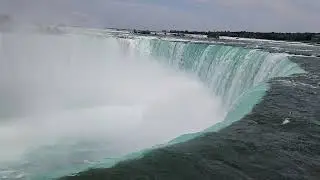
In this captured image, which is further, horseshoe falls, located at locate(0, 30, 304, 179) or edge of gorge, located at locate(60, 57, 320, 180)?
horseshoe falls, located at locate(0, 30, 304, 179)

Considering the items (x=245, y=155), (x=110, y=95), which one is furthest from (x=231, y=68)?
(x=245, y=155)

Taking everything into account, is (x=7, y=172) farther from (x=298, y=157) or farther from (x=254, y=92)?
(x=254, y=92)

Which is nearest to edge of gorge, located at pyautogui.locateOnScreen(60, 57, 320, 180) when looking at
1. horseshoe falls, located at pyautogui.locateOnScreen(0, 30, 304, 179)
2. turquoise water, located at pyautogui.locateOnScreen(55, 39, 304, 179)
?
horseshoe falls, located at pyautogui.locateOnScreen(0, 30, 304, 179)

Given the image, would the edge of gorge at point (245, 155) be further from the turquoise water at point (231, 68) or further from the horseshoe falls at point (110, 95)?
the turquoise water at point (231, 68)

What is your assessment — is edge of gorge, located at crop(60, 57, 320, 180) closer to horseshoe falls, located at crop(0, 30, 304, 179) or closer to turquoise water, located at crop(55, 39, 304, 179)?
horseshoe falls, located at crop(0, 30, 304, 179)

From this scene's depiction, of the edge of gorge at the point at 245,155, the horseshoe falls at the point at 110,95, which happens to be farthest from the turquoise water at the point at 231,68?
the edge of gorge at the point at 245,155

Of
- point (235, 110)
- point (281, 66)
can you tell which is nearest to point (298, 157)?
point (235, 110)

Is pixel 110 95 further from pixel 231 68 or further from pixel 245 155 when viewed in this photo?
pixel 245 155

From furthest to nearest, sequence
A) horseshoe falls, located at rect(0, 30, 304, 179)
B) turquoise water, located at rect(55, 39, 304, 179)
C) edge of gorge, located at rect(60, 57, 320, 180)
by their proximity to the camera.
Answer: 1. turquoise water, located at rect(55, 39, 304, 179)
2. horseshoe falls, located at rect(0, 30, 304, 179)
3. edge of gorge, located at rect(60, 57, 320, 180)
